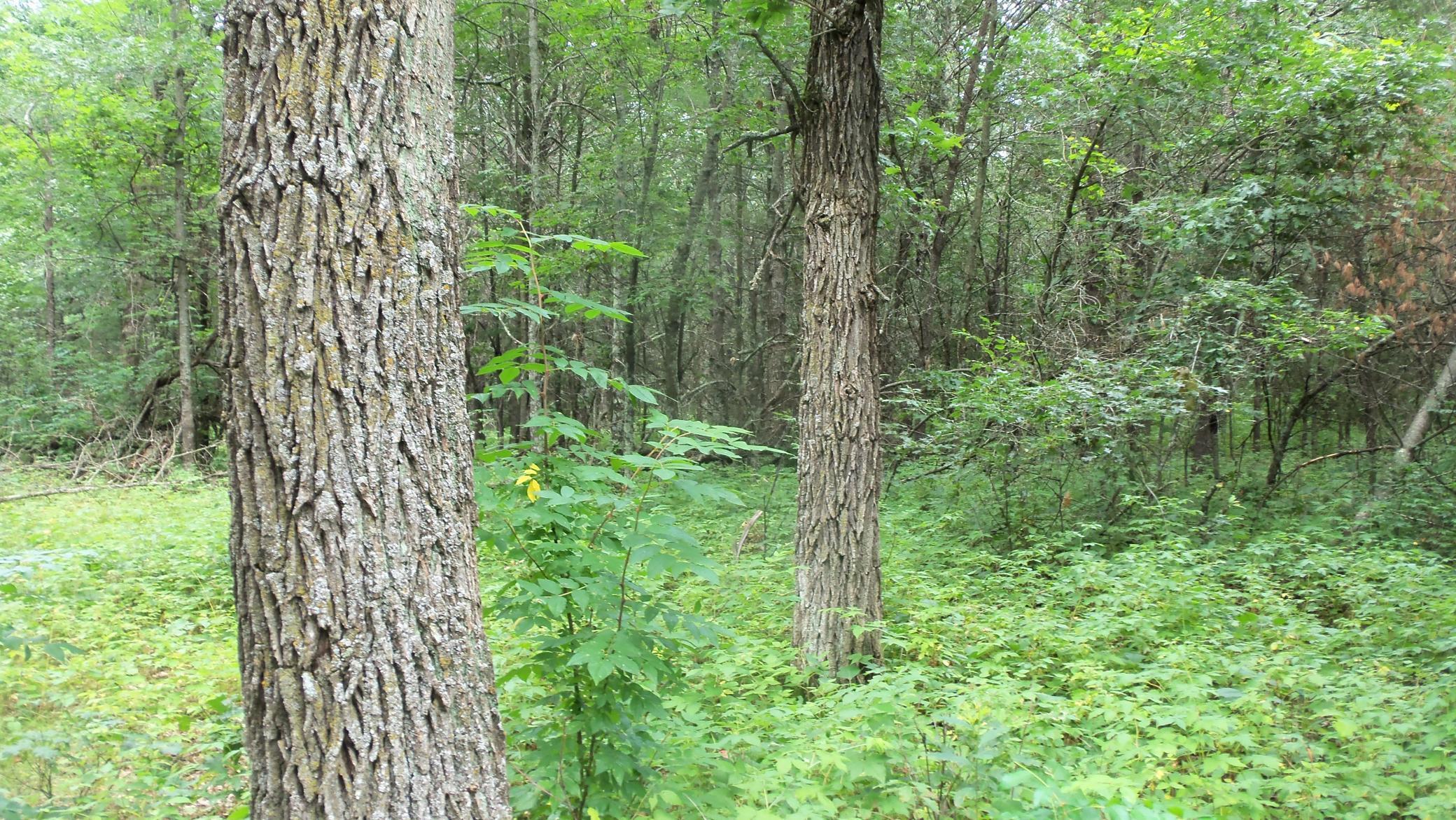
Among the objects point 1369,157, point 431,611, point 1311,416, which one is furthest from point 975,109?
point 431,611

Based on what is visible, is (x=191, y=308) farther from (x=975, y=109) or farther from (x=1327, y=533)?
(x=1327, y=533)

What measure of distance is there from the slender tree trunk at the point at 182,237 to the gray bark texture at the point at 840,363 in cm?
1264

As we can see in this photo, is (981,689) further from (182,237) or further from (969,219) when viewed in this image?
(182,237)

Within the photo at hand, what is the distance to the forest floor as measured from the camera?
2.68 m

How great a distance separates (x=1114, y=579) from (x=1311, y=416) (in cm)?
729

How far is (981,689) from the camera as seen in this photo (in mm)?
3590

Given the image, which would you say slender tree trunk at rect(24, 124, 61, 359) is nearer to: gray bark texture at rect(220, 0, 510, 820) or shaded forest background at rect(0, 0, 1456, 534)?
shaded forest background at rect(0, 0, 1456, 534)

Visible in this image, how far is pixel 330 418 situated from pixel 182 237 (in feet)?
48.2

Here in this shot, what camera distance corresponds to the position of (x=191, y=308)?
51.3 feet

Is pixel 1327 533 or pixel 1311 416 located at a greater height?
pixel 1311 416

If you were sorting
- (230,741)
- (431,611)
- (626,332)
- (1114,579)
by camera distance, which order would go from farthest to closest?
(626,332), (1114,579), (230,741), (431,611)

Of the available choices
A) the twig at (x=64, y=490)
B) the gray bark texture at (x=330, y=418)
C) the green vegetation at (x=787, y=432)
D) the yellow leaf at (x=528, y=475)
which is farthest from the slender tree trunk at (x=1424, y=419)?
the twig at (x=64, y=490)

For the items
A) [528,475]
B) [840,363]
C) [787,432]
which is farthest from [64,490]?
[787,432]

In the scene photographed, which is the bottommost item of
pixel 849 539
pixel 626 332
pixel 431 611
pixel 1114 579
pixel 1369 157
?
pixel 1114 579
